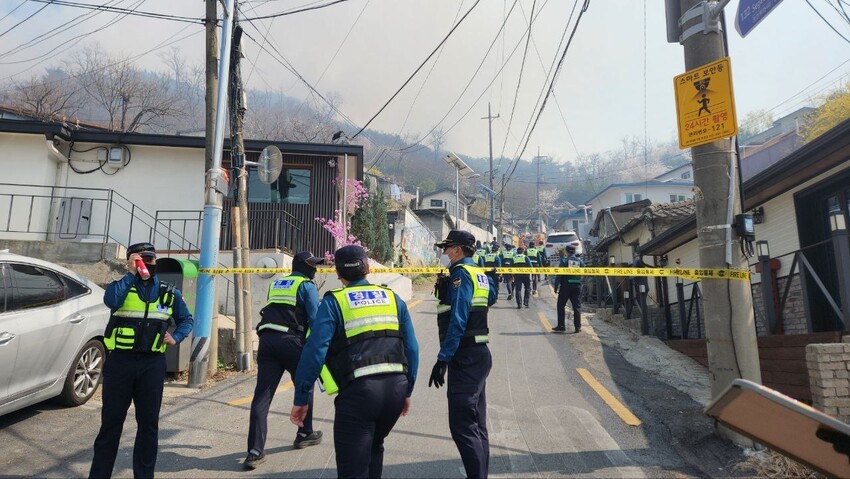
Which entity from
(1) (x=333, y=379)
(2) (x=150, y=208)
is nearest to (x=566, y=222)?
(2) (x=150, y=208)

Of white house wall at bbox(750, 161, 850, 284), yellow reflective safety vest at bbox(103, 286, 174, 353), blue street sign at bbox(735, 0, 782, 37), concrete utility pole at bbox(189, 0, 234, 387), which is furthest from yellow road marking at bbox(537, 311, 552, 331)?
yellow reflective safety vest at bbox(103, 286, 174, 353)

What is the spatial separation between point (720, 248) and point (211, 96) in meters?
7.32

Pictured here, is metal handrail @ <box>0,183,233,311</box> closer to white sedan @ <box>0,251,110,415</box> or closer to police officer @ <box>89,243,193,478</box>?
white sedan @ <box>0,251,110,415</box>

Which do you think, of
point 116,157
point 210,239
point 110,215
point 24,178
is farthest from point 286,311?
point 24,178

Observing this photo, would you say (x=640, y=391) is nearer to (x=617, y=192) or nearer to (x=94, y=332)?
(x=94, y=332)

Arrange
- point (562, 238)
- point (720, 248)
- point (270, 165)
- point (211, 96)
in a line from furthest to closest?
point (562, 238), point (270, 165), point (211, 96), point (720, 248)

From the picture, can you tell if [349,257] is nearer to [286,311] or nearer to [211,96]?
[286,311]

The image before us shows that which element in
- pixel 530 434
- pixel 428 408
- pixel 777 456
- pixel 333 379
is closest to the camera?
pixel 333 379

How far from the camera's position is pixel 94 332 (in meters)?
5.57

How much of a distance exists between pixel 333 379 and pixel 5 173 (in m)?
15.7

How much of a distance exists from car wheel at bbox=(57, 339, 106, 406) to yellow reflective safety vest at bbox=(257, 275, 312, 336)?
2570 mm

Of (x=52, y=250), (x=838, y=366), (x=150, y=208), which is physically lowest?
(x=838, y=366)

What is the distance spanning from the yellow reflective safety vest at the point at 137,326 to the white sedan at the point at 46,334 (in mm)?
1738

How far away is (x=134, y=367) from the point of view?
358 centimetres
